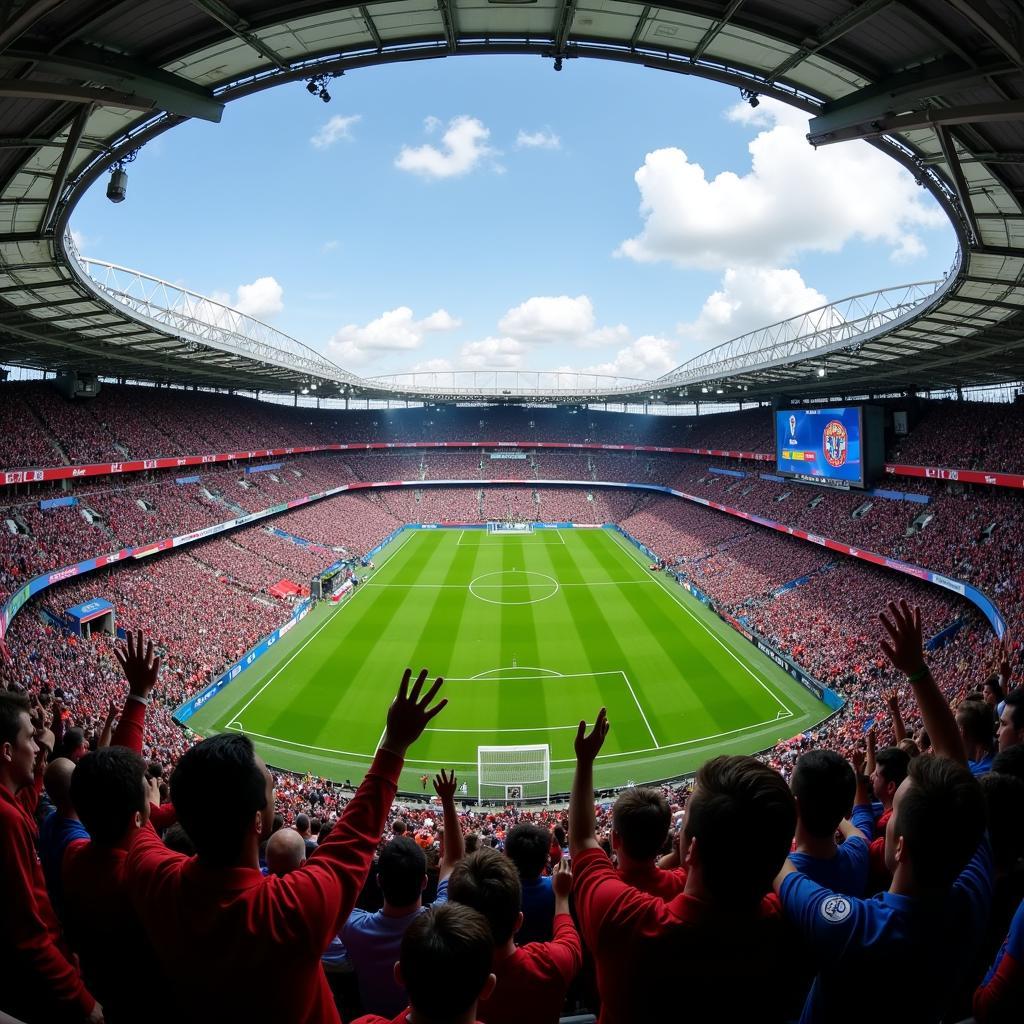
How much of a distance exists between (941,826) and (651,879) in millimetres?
1313

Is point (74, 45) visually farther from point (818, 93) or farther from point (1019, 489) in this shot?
point (1019, 489)

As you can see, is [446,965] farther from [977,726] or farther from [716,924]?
[977,726]

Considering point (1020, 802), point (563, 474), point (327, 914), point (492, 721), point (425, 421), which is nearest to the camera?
point (327, 914)

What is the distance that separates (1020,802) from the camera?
314cm

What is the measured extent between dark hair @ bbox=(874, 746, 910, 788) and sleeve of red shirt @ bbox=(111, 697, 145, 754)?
17.2ft

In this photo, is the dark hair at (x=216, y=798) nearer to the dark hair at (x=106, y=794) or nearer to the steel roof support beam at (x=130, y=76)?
the dark hair at (x=106, y=794)

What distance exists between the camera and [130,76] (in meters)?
8.96

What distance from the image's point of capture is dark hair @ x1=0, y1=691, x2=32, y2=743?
3.37m

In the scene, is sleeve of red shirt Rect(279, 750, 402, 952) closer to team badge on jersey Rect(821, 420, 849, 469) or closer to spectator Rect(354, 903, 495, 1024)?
spectator Rect(354, 903, 495, 1024)

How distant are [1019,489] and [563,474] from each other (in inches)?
1774

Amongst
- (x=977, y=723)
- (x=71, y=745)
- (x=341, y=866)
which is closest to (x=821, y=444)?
(x=977, y=723)

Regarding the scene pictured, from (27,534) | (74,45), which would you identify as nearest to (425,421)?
(27,534)

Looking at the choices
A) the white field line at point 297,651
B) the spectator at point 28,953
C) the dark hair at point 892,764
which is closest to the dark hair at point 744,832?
the spectator at point 28,953

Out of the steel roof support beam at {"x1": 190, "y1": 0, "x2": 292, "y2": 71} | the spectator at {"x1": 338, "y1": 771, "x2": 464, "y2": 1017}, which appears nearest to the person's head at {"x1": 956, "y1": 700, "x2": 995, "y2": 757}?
the spectator at {"x1": 338, "y1": 771, "x2": 464, "y2": 1017}
